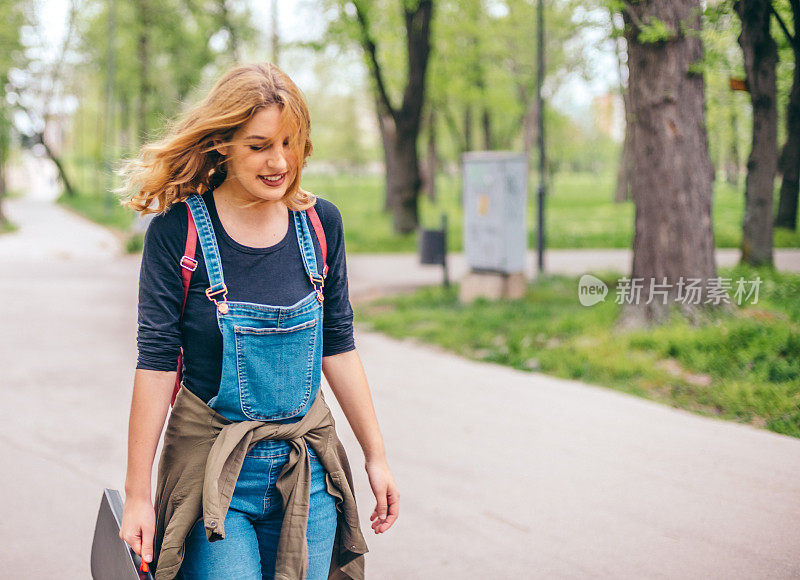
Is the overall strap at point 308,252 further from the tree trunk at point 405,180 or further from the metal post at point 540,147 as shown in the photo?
the tree trunk at point 405,180

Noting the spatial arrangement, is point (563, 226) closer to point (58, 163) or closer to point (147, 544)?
point (147, 544)

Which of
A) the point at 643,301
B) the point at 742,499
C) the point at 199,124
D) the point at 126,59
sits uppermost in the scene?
the point at 126,59

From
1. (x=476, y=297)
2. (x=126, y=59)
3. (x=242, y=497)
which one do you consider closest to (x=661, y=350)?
(x=476, y=297)

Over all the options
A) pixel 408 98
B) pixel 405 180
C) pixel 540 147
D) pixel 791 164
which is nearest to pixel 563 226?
pixel 405 180

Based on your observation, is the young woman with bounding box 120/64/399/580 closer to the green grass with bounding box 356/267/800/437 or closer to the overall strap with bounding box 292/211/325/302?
the overall strap with bounding box 292/211/325/302

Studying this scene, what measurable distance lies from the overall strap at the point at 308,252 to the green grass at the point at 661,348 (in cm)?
417

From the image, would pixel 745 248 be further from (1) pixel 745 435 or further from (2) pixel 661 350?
(1) pixel 745 435

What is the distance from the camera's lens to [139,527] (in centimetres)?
205

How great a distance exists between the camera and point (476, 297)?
1082 cm

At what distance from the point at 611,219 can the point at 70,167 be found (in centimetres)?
5270

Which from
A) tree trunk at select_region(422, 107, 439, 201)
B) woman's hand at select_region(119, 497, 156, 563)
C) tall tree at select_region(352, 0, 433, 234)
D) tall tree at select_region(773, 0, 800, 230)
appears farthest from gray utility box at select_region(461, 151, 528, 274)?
tree trunk at select_region(422, 107, 439, 201)

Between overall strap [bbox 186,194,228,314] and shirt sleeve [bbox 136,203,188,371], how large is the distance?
3cm

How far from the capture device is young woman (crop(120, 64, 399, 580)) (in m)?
2.02

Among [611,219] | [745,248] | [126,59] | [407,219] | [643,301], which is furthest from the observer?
[126,59]
